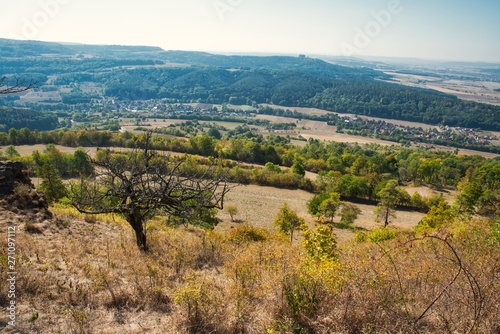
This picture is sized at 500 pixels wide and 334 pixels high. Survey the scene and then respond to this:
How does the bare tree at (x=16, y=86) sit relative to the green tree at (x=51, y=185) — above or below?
above

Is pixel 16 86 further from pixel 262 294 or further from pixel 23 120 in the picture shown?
pixel 23 120

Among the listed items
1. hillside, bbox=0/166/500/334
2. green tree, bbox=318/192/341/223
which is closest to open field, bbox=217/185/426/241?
green tree, bbox=318/192/341/223

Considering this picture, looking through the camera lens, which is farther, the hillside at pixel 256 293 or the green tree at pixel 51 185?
the green tree at pixel 51 185

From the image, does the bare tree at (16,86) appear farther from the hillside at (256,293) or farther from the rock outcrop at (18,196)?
the rock outcrop at (18,196)

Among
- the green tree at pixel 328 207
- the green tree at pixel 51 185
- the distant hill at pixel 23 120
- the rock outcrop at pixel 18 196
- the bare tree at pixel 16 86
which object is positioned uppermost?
the bare tree at pixel 16 86

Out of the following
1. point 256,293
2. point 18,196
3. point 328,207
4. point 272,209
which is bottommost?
point 272,209

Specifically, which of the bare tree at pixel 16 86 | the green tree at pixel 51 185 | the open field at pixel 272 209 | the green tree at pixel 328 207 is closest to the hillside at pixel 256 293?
the bare tree at pixel 16 86

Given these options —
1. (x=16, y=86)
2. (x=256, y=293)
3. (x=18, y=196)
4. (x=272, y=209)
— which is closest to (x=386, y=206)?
(x=272, y=209)

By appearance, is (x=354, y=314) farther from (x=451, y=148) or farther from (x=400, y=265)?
(x=451, y=148)

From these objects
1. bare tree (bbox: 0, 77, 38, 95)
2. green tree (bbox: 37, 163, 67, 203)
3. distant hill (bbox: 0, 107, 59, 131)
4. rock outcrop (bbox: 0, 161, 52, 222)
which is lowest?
distant hill (bbox: 0, 107, 59, 131)

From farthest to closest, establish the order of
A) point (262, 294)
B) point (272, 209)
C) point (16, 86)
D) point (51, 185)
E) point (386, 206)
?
1. point (272, 209)
2. point (386, 206)
3. point (51, 185)
4. point (16, 86)
5. point (262, 294)

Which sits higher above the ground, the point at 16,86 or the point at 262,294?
the point at 16,86

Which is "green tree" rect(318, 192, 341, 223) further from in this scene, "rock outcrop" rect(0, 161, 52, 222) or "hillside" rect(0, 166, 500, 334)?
"rock outcrop" rect(0, 161, 52, 222)

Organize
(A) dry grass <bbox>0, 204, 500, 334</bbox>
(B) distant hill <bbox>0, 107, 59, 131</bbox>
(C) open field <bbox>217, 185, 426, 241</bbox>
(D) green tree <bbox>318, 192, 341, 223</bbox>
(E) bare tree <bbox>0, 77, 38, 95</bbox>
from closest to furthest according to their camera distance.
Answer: (A) dry grass <bbox>0, 204, 500, 334</bbox> → (E) bare tree <bbox>0, 77, 38, 95</bbox> → (D) green tree <bbox>318, 192, 341, 223</bbox> → (C) open field <bbox>217, 185, 426, 241</bbox> → (B) distant hill <bbox>0, 107, 59, 131</bbox>
